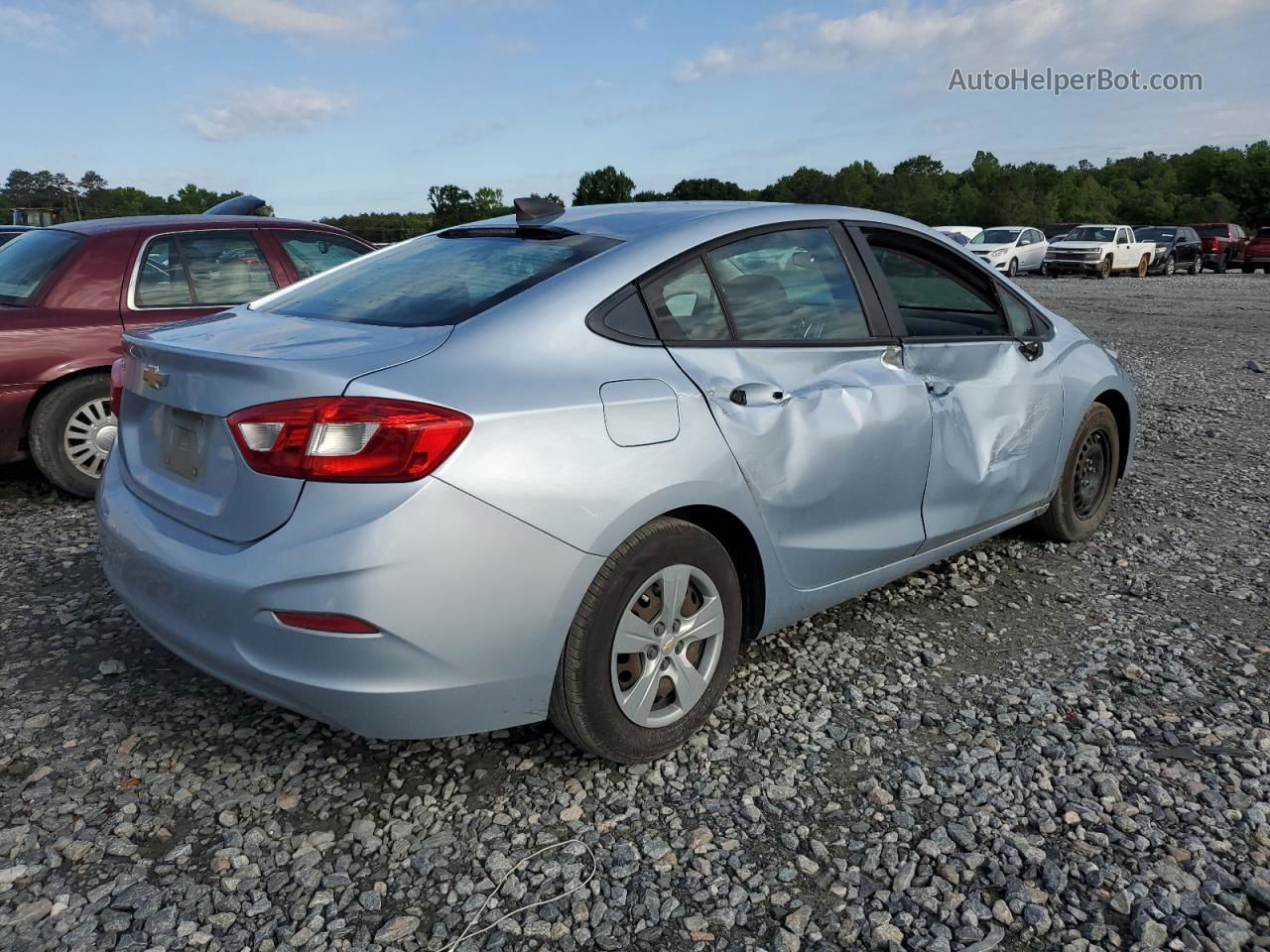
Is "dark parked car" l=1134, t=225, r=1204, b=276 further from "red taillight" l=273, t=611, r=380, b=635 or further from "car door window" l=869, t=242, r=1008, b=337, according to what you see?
"red taillight" l=273, t=611, r=380, b=635

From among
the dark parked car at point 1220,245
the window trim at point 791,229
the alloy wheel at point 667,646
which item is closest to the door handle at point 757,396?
the window trim at point 791,229

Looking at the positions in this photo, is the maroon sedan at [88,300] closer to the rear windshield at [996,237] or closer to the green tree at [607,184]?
the rear windshield at [996,237]

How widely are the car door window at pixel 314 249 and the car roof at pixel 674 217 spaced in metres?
3.20

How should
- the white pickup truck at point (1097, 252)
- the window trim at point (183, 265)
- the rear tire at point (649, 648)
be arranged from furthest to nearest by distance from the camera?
the white pickup truck at point (1097, 252)
the window trim at point (183, 265)
the rear tire at point (649, 648)

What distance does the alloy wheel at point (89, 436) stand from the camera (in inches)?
219

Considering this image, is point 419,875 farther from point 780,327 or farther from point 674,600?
point 780,327

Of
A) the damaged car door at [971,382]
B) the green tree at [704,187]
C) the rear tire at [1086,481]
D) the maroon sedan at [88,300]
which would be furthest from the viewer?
the green tree at [704,187]

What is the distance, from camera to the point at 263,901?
7.79 ft

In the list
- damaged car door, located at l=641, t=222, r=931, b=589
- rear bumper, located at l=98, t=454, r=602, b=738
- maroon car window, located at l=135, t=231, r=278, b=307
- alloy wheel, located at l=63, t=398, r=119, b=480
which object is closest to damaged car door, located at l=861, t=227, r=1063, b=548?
damaged car door, located at l=641, t=222, r=931, b=589

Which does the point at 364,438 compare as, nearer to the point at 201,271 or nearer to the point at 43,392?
the point at 43,392

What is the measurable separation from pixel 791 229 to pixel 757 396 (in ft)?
2.43

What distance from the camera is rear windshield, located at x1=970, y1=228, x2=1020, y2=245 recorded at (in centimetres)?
2998

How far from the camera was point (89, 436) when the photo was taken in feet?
18.5

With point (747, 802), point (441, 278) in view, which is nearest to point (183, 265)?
point (441, 278)
